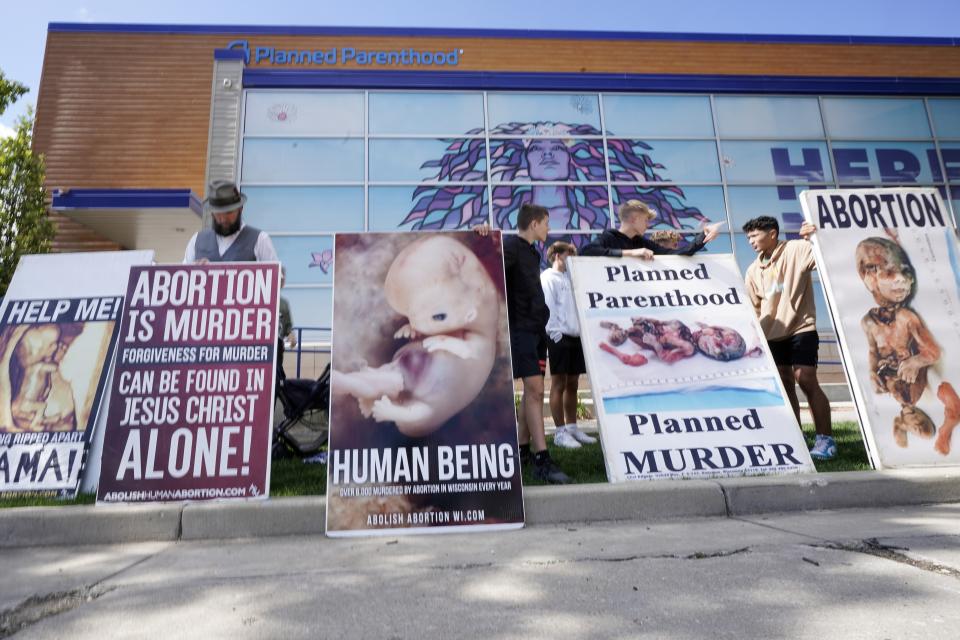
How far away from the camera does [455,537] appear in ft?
9.48

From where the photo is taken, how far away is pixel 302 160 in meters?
11.5

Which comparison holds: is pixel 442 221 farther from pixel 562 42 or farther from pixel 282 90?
pixel 562 42

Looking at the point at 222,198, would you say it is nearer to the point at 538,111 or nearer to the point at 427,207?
the point at 427,207

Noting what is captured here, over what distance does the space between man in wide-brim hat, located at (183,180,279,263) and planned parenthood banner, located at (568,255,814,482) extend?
95.3 inches

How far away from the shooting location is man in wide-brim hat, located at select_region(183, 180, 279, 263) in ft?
13.5

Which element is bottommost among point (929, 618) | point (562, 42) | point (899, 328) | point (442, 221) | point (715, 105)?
point (929, 618)

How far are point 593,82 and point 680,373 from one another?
34.3 feet

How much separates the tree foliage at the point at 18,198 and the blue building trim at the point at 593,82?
4353mm

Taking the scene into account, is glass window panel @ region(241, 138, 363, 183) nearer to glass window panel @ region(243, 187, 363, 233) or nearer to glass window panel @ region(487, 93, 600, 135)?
glass window panel @ region(243, 187, 363, 233)

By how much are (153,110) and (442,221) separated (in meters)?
6.99

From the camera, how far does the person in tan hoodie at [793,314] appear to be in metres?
4.26

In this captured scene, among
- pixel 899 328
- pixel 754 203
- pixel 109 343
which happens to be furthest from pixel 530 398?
pixel 754 203

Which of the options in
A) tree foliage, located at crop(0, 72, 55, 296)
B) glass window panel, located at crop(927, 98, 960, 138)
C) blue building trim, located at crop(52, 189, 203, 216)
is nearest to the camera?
tree foliage, located at crop(0, 72, 55, 296)

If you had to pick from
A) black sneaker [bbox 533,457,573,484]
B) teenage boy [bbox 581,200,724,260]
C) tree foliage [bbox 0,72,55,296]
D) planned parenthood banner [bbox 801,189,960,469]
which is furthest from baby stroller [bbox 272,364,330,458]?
tree foliage [bbox 0,72,55,296]
